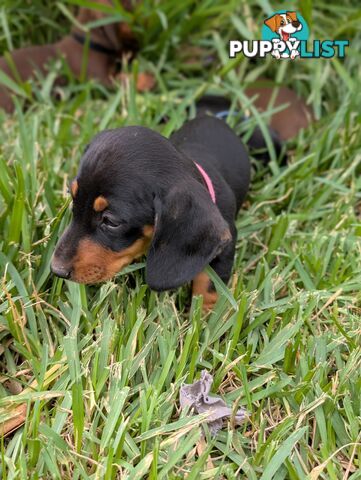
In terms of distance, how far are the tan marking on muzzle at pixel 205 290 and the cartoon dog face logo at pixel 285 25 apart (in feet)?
7.73

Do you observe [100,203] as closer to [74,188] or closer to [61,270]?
[74,188]

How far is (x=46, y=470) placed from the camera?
228cm

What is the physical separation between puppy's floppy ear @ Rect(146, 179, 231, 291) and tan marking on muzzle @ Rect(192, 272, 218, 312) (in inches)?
14.4

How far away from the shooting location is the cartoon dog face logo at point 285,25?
4.57 metres

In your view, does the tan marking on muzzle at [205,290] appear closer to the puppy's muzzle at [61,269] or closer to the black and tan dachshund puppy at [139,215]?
the black and tan dachshund puppy at [139,215]

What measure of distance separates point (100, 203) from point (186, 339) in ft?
2.29

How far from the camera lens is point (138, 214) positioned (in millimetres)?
2535

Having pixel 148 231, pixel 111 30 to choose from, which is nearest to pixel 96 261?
Answer: pixel 148 231

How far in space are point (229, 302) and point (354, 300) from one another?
0.63 m

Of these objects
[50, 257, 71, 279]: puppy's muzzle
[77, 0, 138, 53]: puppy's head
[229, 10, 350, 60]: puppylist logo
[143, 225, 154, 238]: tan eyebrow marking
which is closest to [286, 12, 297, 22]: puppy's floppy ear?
[229, 10, 350, 60]: puppylist logo

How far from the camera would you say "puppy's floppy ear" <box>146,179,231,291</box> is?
2512mm

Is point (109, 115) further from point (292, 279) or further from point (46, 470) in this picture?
point (46, 470)

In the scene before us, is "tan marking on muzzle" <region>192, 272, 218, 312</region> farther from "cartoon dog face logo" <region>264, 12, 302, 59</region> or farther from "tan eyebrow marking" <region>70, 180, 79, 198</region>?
"cartoon dog face logo" <region>264, 12, 302, 59</region>

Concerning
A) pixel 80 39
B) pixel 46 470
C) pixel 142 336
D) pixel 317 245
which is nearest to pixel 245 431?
pixel 142 336
